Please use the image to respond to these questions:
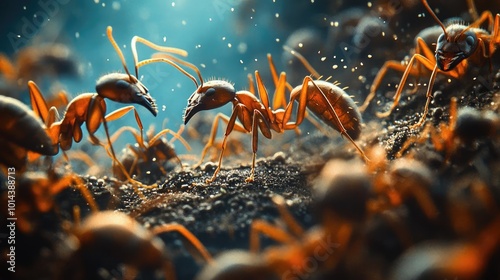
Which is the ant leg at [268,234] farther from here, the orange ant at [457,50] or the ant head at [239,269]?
the orange ant at [457,50]

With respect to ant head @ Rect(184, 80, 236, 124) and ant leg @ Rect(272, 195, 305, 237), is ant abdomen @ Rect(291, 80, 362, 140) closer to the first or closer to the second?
ant head @ Rect(184, 80, 236, 124)

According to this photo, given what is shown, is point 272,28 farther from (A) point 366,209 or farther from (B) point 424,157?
(A) point 366,209

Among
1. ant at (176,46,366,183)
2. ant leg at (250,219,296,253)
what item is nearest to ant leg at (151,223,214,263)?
ant leg at (250,219,296,253)

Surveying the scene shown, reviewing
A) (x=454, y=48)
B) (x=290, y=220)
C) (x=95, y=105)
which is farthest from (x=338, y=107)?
(x=95, y=105)

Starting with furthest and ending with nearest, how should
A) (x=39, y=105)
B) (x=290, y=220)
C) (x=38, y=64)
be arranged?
(x=38, y=64), (x=39, y=105), (x=290, y=220)

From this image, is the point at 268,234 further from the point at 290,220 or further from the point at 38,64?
the point at 38,64

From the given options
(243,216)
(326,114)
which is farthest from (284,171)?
(243,216)
